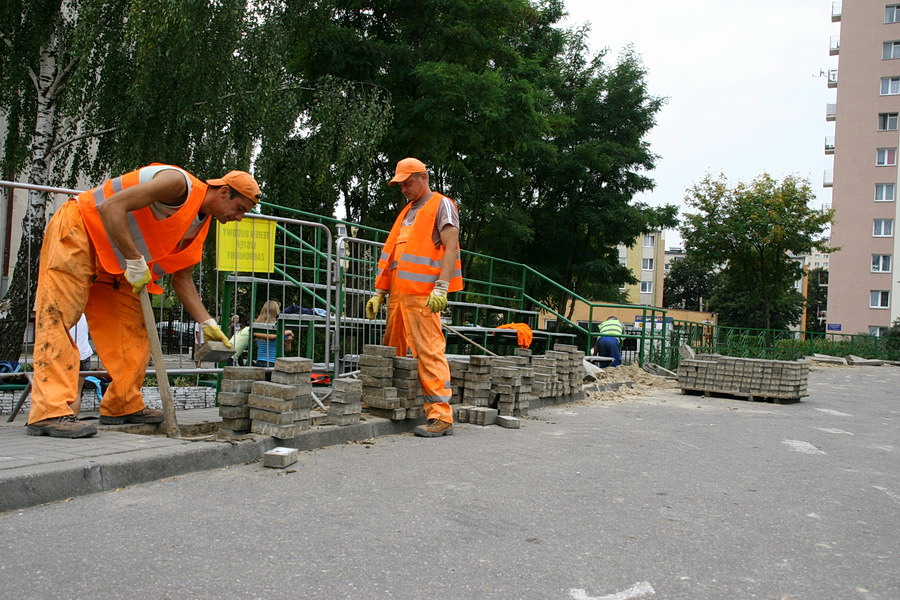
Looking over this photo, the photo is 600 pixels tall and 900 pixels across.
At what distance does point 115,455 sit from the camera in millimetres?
4195

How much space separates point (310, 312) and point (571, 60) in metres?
21.7

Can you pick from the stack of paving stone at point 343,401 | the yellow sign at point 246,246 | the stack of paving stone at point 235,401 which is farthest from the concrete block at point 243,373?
the yellow sign at point 246,246

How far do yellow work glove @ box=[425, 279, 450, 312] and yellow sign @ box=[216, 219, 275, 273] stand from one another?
5.25ft

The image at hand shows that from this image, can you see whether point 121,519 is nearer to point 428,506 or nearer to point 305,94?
point 428,506

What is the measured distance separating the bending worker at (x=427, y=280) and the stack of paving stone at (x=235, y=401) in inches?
62.2

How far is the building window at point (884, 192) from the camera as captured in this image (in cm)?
4791

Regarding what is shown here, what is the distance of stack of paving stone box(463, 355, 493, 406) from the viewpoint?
7488 millimetres

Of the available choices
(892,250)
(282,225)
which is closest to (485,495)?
(282,225)

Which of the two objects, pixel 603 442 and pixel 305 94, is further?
pixel 305 94

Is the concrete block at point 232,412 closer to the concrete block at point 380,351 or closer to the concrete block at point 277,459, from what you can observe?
the concrete block at point 277,459

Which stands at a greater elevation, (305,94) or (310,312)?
(305,94)

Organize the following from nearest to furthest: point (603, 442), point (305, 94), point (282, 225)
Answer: point (603, 442) < point (282, 225) < point (305, 94)

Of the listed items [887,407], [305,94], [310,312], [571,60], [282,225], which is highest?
[571,60]

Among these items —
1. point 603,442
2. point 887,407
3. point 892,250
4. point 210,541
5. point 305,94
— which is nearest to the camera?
point 210,541
